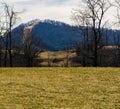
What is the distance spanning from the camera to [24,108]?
18.2m

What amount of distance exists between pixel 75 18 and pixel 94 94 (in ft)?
126

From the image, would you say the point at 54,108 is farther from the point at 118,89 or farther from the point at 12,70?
the point at 12,70

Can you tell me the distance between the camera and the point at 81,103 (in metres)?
19.7

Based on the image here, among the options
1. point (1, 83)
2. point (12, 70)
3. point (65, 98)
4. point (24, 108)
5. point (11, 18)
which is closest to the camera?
point (24, 108)

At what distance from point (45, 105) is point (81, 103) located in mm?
1900

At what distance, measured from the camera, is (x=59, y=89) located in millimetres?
24188

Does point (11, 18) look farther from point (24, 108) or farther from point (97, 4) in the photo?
point (24, 108)

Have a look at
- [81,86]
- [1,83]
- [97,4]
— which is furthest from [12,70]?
[97,4]

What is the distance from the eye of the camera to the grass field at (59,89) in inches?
765

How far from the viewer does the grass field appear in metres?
19.4

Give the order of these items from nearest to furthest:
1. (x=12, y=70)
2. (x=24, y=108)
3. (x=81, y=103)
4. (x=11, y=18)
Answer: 1. (x=24, y=108)
2. (x=81, y=103)
3. (x=12, y=70)
4. (x=11, y=18)

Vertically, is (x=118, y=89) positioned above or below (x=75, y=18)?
below

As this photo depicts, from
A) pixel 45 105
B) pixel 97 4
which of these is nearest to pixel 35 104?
pixel 45 105

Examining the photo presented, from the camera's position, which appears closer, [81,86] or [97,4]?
[81,86]
